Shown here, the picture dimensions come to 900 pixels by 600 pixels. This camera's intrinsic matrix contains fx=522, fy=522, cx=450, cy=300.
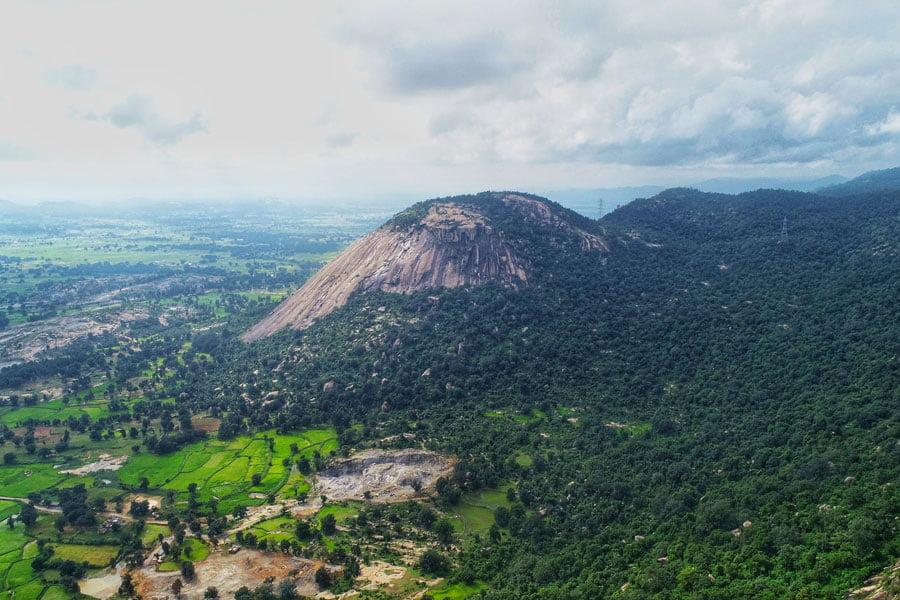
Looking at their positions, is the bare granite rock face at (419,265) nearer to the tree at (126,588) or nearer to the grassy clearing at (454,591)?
the tree at (126,588)

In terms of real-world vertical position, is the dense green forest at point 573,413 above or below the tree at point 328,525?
above

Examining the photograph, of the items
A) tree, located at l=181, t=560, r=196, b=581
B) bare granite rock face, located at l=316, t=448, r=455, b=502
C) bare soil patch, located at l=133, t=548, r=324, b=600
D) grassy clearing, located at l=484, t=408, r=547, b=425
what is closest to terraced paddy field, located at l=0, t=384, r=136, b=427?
bare soil patch, located at l=133, t=548, r=324, b=600

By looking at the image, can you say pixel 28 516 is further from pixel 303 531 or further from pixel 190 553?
pixel 303 531

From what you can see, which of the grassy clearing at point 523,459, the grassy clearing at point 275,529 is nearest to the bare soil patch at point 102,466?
the grassy clearing at point 275,529

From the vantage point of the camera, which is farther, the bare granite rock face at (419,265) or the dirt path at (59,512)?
the bare granite rock face at (419,265)

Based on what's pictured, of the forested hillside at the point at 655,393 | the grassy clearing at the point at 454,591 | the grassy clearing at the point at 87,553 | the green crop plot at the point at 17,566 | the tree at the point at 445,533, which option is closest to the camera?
the forested hillside at the point at 655,393

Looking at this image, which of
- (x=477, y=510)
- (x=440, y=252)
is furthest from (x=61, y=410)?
(x=477, y=510)

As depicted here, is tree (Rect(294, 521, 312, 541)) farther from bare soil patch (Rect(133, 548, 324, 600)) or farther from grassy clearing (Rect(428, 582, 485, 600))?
grassy clearing (Rect(428, 582, 485, 600))
